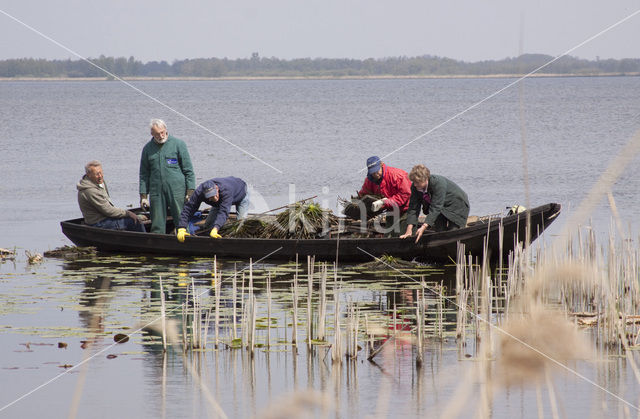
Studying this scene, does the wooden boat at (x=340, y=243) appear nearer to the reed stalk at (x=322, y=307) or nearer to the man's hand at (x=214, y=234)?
the man's hand at (x=214, y=234)

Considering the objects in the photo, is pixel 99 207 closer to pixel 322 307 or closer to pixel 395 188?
pixel 395 188

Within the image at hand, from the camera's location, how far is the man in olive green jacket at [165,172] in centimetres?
1411

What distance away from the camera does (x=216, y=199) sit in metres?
13.6

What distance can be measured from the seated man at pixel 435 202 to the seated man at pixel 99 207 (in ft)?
14.3

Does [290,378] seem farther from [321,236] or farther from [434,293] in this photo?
[321,236]

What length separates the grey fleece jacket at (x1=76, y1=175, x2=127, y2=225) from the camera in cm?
1428

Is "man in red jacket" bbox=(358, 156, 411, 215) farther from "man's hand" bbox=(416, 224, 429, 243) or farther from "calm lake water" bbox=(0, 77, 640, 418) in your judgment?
"calm lake water" bbox=(0, 77, 640, 418)

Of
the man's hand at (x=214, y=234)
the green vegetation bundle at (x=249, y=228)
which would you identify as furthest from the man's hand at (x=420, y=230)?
the man's hand at (x=214, y=234)

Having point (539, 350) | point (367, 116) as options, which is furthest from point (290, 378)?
point (367, 116)

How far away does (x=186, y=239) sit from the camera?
14.1 metres

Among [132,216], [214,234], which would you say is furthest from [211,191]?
[132,216]

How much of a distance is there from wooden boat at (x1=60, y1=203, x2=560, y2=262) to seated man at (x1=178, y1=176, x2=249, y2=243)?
247 mm

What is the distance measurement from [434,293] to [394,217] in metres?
2.37

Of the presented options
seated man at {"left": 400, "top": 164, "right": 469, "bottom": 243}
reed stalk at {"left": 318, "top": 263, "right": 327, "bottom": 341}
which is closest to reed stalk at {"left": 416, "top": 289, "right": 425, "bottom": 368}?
reed stalk at {"left": 318, "top": 263, "right": 327, "bottom": 341}
